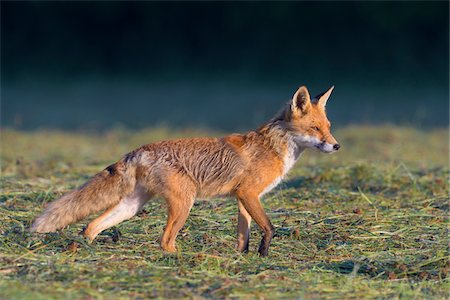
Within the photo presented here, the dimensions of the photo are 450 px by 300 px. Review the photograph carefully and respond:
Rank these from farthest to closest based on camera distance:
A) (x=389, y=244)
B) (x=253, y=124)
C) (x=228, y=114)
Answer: (x=228, y=114)
(x=253, y=124)
(x=389, y=244)

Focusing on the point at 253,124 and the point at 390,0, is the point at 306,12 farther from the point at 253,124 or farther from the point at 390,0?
the point at 253,124

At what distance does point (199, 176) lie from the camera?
24.7ft

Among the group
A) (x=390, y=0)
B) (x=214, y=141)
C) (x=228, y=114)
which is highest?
(x=390, y=0)

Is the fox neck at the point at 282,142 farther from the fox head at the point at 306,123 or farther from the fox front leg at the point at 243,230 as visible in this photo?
the fox front leg at the point at 243,230

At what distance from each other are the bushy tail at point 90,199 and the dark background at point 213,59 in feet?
38.8

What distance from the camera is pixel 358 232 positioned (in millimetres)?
7828

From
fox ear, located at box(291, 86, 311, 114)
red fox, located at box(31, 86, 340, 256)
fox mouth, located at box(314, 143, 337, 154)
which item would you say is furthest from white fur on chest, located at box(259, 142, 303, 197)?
fox ear, located at box(291, 86, 311, 114)

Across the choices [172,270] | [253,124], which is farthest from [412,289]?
[253,124]

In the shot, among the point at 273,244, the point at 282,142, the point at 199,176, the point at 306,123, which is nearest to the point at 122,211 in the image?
the point at 199,176

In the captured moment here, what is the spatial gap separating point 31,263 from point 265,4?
20236 mm

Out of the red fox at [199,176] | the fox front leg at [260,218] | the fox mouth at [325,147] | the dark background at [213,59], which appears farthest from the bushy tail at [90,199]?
the dark background at [213,59]

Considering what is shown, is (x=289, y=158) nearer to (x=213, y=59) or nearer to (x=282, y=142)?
(x=282, y=142)

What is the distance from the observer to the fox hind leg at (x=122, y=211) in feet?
24.0

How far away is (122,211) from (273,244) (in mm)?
1301
